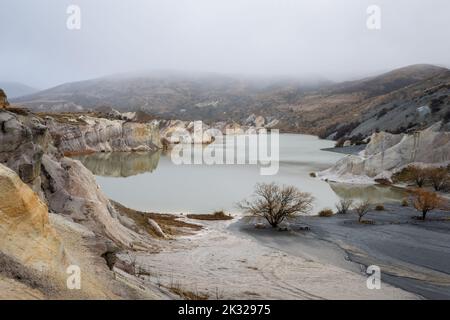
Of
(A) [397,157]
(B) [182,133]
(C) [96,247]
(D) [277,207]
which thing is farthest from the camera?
(B) [182,133]

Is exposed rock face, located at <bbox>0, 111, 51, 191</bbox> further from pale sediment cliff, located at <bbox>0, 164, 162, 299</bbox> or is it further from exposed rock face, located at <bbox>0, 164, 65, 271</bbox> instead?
exposed rock face, located at <bbox>0, 164, 65, 271</bbox>

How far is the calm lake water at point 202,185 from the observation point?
32.9m

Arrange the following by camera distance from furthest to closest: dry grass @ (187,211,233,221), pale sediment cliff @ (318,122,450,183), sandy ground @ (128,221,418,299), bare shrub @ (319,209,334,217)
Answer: pale sediment cliff @ (318,122,450,183) → bare shrub @ (319,209,334,217) → dry grass @ (187,211,233,221) → sandy ground @ (128,221,418,299)

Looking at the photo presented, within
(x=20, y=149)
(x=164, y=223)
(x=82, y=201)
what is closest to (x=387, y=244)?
(x=164, y=223)

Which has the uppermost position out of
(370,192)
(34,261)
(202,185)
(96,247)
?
(34,261)

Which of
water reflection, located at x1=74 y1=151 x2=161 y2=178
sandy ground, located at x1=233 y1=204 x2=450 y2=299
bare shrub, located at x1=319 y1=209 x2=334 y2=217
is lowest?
water reflection, located at x1=74 y1=151 x2=161 y2=178

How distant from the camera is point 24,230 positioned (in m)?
8.09

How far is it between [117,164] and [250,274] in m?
52.7

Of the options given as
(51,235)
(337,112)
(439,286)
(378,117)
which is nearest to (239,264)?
(439,286)

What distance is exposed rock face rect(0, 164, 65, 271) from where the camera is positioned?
7753mm

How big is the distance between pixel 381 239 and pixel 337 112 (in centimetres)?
16809

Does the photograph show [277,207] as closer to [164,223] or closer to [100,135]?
[164,223]

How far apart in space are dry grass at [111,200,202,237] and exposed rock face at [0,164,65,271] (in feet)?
36.0

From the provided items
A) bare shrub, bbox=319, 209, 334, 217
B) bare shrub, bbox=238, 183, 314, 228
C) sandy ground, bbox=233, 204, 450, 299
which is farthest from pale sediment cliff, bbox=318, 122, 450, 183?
bare shrub, bbox=238, 183, 314, 228
